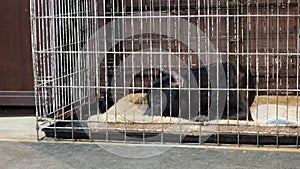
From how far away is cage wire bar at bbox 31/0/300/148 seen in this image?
276 centimetres

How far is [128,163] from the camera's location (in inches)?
92.8

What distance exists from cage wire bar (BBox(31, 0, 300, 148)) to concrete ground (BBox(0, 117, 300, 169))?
128 millimetres

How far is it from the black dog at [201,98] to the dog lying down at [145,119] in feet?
0.26

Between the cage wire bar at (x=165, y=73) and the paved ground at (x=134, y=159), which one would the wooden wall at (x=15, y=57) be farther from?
the paved ground at (x=134, y=159)

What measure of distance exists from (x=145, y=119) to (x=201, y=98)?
0.39 metres

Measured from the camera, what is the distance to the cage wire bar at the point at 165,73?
2.76 metres

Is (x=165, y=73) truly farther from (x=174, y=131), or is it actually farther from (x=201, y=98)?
(x=174, y=131)

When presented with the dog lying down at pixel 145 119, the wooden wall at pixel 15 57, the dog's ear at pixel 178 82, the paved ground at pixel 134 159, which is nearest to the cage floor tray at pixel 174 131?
the dog lying down at pixel 145 119

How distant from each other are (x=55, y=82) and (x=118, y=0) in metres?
0.93

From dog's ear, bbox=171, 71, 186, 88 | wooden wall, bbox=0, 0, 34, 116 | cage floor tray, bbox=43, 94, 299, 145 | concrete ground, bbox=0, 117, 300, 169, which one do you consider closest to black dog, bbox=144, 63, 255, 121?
dog's ear, bbox=171, 71, 186, 88

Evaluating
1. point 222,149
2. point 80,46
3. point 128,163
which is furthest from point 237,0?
point 128,163

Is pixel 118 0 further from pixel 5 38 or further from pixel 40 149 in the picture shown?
pixel 40 149

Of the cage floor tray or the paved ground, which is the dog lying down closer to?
the cage floor tray

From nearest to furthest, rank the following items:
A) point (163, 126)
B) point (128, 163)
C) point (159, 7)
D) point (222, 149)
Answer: point (128, 163), point (222, 149), point (163, 126), point (159, 7)
